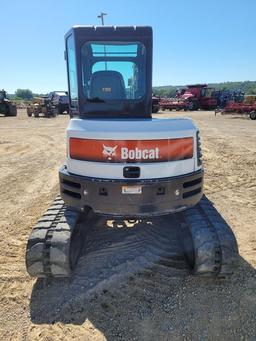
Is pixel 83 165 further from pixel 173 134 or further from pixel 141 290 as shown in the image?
pixel 141 290

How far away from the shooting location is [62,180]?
424cm

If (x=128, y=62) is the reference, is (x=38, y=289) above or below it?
below

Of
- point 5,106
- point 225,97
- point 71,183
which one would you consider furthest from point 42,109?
point 71,183

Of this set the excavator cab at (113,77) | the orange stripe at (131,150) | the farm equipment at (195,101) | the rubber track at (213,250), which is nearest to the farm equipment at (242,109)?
the farm equipment at (195,101)

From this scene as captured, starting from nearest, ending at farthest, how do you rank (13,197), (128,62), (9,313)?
(9,313)
(128,62)
(13,197)

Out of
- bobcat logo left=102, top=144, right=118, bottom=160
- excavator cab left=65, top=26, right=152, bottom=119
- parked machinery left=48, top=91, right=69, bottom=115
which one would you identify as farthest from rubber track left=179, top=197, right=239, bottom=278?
parked machinery left=48, top=91, right=69, bottom=115

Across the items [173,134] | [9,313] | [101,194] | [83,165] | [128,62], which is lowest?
[9,313]

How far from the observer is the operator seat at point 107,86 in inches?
178

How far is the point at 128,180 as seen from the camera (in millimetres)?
3816

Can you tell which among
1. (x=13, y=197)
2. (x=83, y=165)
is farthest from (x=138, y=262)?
(x=13, y=197)

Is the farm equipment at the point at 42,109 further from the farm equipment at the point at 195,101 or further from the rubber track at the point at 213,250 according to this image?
the rubber track at the point at 213,250

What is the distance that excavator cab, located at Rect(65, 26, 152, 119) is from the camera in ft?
14.8

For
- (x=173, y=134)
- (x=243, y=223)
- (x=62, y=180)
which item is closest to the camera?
(x=173, y=134)

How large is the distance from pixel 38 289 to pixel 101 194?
1.24 m
